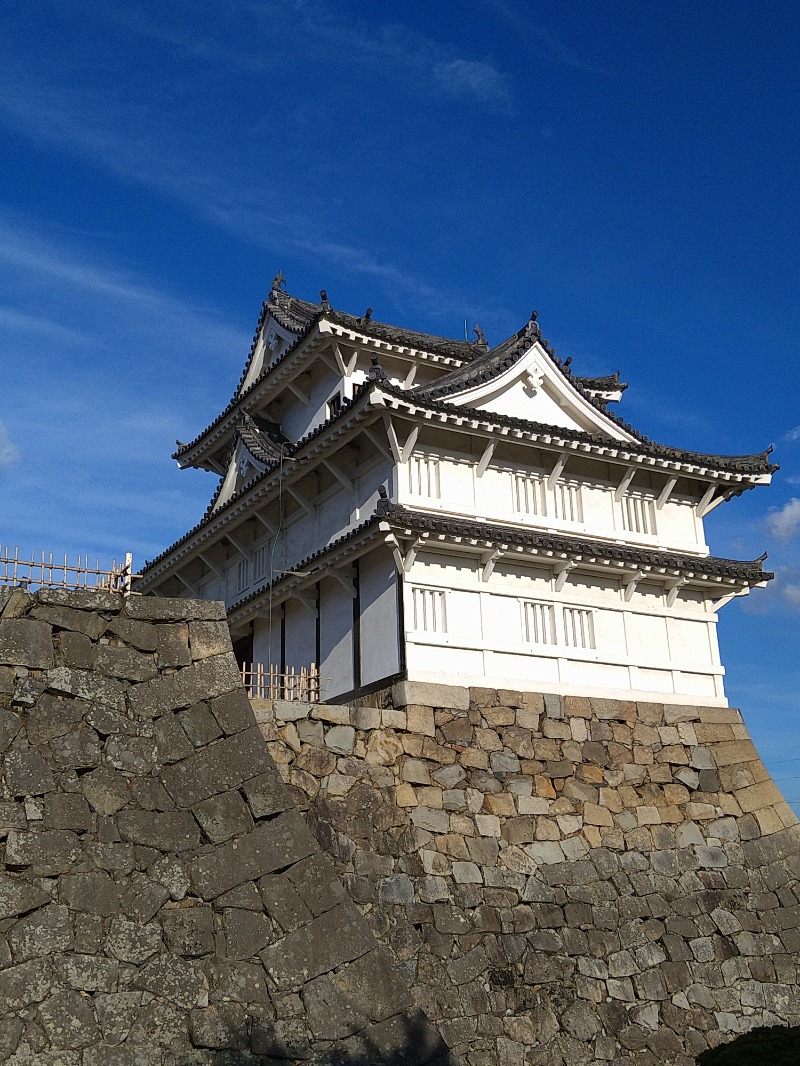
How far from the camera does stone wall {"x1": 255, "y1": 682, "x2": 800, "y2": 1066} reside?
561 inches

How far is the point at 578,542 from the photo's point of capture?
1781cm

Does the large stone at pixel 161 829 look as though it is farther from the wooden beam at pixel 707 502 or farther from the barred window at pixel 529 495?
the wooden beam at pixel 707 502

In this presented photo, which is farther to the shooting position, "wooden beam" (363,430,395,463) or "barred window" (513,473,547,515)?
"barred window" (513,473,547,515)

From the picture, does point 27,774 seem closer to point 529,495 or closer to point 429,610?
point 429,610

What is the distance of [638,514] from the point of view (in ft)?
64.6

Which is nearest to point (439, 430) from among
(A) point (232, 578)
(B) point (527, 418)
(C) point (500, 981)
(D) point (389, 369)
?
(B) point (527, 418)

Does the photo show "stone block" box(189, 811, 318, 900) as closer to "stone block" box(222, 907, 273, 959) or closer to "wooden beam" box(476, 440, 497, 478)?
"stone block" box(222, 907, 273, 959)

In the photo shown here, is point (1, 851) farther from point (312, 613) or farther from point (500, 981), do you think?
point (312, 613)

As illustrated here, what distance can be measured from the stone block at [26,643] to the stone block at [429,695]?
6239mm

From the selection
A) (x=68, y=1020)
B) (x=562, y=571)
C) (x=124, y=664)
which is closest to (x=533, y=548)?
(x=562, y=571)

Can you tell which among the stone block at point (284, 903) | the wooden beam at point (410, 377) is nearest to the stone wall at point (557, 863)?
the stone block at point (284, 903)

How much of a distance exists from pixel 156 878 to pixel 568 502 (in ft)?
36.2

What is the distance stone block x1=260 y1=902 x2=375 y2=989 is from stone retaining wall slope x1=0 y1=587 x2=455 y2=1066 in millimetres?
13

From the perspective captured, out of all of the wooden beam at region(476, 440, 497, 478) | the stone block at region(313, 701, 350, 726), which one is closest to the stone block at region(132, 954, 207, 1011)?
the stone block at region(313, 701, 350, 726)
